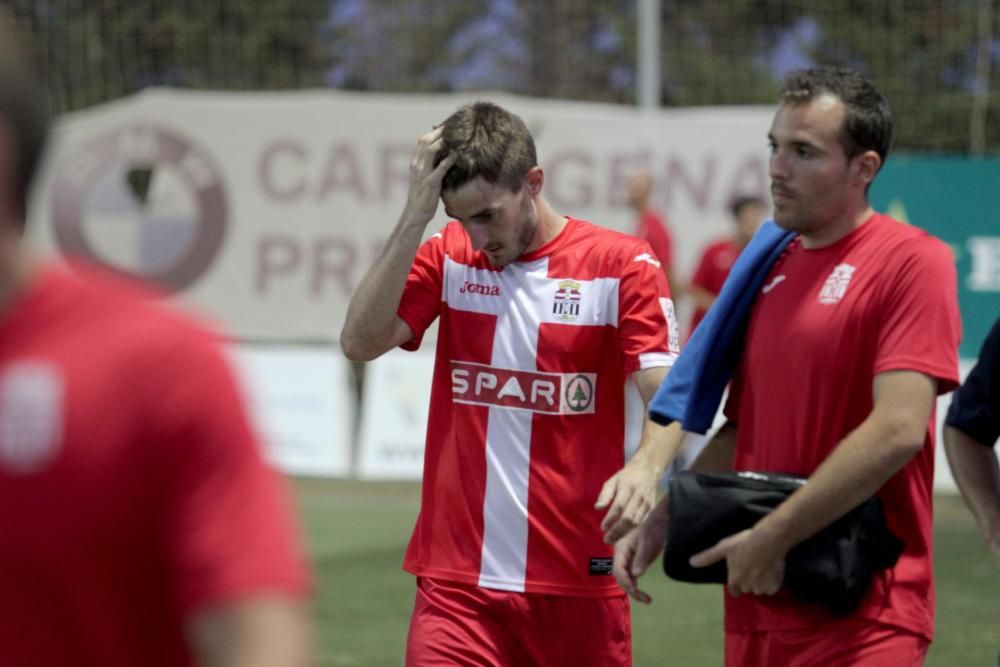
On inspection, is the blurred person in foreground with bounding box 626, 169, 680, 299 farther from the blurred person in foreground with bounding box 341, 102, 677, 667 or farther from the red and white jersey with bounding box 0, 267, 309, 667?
the red and white jersey with bounding box 0, 267, 309, 667

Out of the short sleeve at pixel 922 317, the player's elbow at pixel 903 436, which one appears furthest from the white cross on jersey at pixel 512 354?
the player's elbow at pixel 903 436

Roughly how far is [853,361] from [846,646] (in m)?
0.58

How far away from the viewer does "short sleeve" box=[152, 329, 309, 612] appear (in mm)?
1814

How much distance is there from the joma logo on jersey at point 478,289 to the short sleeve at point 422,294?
0.08 metres

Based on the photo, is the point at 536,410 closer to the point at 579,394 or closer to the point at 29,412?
the point at 579,394

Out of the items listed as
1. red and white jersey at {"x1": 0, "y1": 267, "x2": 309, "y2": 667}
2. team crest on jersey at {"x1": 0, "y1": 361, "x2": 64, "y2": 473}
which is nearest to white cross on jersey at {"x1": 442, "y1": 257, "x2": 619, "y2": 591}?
red and white jersey at {"x1": 0, "y1": 267, "x2": 309, "y2": 667}

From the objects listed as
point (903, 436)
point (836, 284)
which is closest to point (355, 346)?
point (836, 284)

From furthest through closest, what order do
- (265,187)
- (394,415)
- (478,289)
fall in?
(265,187)
(394,415)
(478,289)

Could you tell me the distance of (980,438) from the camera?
3.83 metres

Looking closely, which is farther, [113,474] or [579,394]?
[579,394]

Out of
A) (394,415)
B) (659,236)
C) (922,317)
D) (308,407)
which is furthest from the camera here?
(308,407)

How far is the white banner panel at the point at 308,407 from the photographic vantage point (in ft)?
47.3

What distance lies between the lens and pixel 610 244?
4.54 meters

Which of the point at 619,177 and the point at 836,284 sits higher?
the point at 619,177
